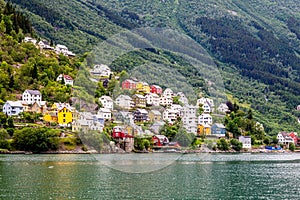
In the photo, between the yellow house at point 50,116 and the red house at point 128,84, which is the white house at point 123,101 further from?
the yellow house at point 50,116

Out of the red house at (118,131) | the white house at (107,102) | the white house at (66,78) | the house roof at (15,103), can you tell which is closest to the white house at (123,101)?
the white house at (107,102)

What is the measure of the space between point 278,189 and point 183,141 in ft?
136

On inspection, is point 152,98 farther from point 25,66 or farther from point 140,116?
point 140,116

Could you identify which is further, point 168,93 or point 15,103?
point 15,103

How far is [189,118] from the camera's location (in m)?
78.7

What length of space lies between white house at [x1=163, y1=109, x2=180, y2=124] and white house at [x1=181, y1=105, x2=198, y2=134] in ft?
3.58

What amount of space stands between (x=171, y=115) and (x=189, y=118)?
6.74 m

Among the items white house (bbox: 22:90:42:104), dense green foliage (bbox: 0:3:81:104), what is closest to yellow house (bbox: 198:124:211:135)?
dense green foliage (bbox: 0:3:81:104)

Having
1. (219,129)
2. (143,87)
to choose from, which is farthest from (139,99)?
(219,129)

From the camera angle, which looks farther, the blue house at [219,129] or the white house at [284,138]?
the white house at [284,138]

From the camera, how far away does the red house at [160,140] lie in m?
77.2

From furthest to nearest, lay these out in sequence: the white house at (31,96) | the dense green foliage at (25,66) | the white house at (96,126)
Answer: the dense green foliage at (25,66), the white house at (31,96), the white house at (96,126)

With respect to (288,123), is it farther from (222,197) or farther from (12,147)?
(222,197)

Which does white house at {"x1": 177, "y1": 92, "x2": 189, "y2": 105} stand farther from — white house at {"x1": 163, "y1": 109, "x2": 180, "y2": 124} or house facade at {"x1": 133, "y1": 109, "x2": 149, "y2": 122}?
house facade at {"x1": 133, "y1": 109, "x2": 149, "y2": 122}
